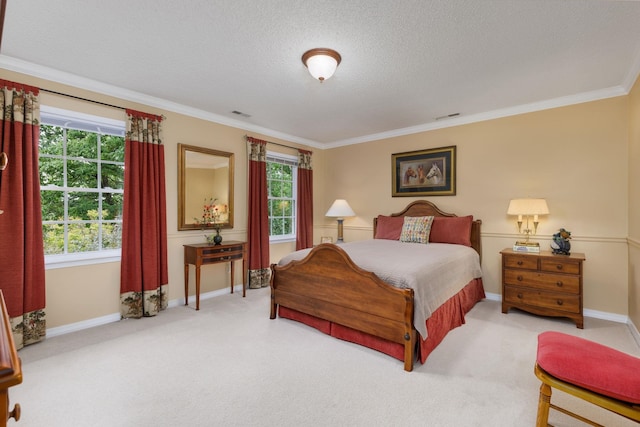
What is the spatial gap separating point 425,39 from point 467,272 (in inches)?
100.0

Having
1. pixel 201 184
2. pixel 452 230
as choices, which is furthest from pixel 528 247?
pixel 201 184

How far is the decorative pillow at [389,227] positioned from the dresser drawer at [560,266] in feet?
5.87

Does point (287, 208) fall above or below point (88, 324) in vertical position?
above

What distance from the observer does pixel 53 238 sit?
3.11 meters

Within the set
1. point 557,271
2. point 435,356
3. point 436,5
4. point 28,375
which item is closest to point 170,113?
point 28,375

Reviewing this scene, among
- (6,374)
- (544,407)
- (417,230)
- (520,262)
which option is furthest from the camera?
(417,230)

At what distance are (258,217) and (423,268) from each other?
2801 mm

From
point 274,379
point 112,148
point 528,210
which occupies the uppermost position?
point 112,148

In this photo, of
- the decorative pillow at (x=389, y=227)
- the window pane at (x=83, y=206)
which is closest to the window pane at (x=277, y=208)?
the decorative pillow at (x=389, y=227)

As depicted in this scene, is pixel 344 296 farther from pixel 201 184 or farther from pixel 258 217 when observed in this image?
pixel 201 184

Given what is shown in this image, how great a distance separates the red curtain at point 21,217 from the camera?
8.69ft

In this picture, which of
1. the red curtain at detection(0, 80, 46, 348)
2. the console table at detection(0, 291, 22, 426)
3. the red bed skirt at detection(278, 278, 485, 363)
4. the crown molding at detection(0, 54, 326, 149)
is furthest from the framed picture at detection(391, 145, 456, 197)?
the console table at detection(0, 291, 22, 426)

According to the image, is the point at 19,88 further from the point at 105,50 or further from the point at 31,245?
the point at 31,245

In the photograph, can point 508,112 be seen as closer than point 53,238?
No
